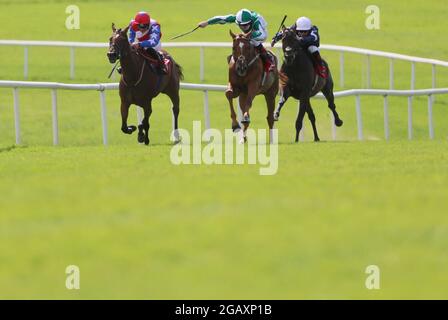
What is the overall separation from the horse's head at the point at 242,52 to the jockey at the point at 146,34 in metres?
1.10

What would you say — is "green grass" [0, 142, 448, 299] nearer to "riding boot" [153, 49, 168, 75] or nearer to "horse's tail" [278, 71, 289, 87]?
"riding boot" [153, 49, 168, 75]

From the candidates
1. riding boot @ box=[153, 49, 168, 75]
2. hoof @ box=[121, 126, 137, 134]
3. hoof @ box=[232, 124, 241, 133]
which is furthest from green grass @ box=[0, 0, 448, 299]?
riding boot @ box=[153, 49, 168, 75]

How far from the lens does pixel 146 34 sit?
17500 mm

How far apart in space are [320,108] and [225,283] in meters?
18.3

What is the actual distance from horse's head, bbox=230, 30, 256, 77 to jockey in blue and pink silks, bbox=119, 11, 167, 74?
1.10 metres

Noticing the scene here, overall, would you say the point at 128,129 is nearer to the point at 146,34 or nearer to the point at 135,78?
the point at 135,78

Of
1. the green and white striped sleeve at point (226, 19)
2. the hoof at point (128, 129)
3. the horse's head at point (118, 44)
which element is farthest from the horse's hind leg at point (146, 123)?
the green and white striped sleeve at point (226, 19)

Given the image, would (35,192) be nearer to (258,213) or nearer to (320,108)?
(258,213)

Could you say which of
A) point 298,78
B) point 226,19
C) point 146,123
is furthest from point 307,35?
point 146,123

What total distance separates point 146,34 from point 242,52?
1.31 metres

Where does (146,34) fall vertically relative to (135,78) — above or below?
above

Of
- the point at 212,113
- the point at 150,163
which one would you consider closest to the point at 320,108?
the point at 212,113

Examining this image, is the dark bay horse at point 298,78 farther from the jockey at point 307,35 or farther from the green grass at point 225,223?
the green grass at point 225,223
